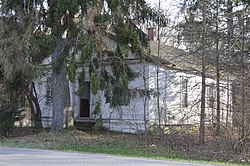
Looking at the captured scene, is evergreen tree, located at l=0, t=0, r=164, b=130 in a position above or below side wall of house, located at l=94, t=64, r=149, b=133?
above

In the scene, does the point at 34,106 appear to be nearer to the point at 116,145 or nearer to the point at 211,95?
the point at 116,145

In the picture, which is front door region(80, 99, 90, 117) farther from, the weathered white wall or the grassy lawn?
the grassy lawn

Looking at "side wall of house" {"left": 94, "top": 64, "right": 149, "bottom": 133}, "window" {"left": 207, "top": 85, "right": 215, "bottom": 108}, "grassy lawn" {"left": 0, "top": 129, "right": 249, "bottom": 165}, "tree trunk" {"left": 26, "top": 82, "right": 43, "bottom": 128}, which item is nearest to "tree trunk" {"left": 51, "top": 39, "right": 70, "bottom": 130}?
"grassy lawn" {"left": 0, "top": 129, "right": 249, "bottom": 165}

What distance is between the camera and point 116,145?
20.2 meters

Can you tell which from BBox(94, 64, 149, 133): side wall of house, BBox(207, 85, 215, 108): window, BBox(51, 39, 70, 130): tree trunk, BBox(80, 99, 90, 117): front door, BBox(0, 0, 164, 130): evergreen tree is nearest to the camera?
BBox(0, 0, 164, 130): evergreen tree

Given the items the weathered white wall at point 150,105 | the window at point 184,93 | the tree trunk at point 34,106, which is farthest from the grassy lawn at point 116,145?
the tree trunk at point 34,106

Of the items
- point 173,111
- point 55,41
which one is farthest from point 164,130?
point 55,41

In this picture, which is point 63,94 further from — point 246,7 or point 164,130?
point 246,7

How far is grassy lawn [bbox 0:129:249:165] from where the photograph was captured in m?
17.7

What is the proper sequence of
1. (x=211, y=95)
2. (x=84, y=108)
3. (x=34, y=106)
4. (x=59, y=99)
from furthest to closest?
(x=84, y=108), (x=34, y=106), (x=59, y=99), (x=211, y=95)

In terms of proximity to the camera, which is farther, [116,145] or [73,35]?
[73,35]

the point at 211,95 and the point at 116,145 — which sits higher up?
the point at 211,95

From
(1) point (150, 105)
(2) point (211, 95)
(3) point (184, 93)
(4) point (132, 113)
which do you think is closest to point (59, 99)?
(4) point (132, 113)

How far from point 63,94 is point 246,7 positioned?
10.5 metres
